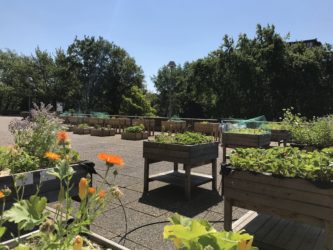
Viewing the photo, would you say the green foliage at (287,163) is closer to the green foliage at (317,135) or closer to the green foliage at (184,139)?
the green foliage at (184,139)

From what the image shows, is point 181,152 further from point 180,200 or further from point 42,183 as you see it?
point 42,183

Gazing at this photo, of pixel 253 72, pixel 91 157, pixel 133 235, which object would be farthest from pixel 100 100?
pixel 133 235

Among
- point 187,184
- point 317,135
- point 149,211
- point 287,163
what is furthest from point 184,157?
point 317,135

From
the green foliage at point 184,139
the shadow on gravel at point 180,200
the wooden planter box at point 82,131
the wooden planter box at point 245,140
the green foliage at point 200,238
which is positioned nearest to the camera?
the green foliage at point 200,238

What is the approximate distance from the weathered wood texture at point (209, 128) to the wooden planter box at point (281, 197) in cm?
934

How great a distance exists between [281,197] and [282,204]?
0.06 m

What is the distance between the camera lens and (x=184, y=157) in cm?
445

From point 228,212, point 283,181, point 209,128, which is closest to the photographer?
point 283,181

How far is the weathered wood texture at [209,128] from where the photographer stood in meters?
12.1

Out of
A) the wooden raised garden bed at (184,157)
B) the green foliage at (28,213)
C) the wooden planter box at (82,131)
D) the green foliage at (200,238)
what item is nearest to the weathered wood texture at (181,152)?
the wooden raised garden bed at (184,157)

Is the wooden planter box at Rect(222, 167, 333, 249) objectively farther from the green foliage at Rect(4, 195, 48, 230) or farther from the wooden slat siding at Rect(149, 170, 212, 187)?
the wooden slat siding at Rect(149, 170, 212, 187)

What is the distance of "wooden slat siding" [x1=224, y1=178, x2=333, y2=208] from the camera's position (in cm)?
226

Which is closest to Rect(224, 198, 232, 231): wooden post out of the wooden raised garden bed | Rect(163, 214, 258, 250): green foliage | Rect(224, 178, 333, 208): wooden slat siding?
Rect(224, 178, 333, 208): wooden slat siding


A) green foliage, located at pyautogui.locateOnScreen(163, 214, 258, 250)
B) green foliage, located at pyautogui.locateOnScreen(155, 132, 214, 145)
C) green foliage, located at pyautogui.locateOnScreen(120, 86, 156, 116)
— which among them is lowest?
green foliage, located at pyautogui.locateOnScreen(155, 132, 214, 145)
